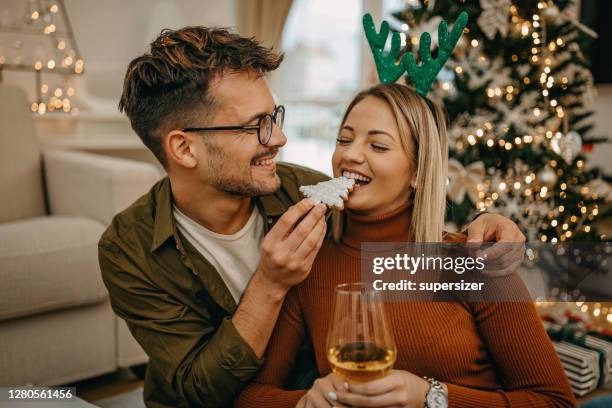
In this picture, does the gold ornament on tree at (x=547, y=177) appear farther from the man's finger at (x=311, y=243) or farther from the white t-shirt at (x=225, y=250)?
the man's finger at (x=311, y=243)

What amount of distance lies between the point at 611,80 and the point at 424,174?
11.6 feet

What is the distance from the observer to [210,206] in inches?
60.9

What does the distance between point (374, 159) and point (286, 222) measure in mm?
265

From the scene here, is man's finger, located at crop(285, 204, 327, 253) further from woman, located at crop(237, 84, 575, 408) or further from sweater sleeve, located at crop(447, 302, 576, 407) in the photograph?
sweater sleeve, located at crop(447, 302, 576, 407)

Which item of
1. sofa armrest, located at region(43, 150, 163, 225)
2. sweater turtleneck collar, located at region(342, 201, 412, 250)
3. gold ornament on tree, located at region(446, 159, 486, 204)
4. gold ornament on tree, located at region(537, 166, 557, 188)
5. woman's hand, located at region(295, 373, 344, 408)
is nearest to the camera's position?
woman's hand, located at region(295, 373, 344, 408)

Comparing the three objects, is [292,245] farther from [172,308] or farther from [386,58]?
[386,58]

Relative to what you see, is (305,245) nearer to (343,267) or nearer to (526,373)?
(343,267)

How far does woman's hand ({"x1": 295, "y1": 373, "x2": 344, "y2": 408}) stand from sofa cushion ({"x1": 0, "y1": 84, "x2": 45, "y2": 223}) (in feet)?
6.52

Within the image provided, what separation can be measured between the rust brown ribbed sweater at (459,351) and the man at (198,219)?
0.26 ft

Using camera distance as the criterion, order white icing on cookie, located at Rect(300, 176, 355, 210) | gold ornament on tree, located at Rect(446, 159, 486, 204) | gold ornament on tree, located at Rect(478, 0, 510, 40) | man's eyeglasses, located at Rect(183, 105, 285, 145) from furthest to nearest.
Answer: gold ornament on tree, located at Rect(446, 159, 486, 204) → gold ornament on tree, located at Rect(478, 0, 510, 40) → man's eyeglasses, located at Rect(183, 105, 285, 145) → white icing on cookie, located at Rect(300, 176, 355, 210)

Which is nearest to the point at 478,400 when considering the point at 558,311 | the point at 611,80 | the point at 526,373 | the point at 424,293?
the point at 526,373

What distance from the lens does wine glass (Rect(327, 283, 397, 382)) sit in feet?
2.84

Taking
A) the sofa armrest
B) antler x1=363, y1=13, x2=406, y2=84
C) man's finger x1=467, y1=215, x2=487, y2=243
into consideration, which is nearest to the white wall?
the sofa armrest

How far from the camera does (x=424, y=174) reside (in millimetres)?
1341
